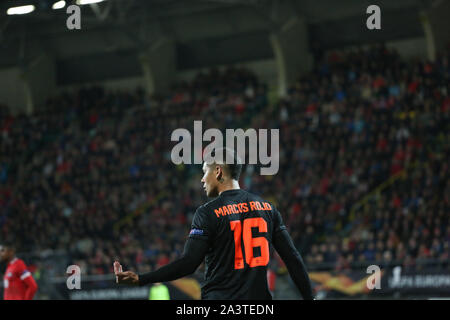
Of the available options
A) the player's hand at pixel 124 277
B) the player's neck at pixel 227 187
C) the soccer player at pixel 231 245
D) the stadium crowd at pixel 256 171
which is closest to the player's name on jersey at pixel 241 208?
the soccer player at pixel 231 245

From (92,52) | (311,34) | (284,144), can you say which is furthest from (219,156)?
(92,52)

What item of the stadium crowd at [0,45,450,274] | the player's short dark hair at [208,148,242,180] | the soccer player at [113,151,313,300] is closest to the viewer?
the soccer player at [113,151,313,300]

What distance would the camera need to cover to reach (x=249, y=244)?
505 cm

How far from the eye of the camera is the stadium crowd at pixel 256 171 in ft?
66.6

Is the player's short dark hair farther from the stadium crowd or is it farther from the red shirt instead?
the stadium crowd

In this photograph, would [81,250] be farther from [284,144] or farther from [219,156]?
[219,156]

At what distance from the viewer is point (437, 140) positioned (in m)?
21.9

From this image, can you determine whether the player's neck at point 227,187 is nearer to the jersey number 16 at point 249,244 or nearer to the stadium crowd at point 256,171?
the jersey number 16 at point 249,244

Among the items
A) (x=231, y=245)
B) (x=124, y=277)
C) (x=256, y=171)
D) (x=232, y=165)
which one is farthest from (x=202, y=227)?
(x=256, y=171)

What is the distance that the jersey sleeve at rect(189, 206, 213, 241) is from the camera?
16.4ft

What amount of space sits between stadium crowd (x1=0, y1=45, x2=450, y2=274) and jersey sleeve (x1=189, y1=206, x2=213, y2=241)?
12.7m

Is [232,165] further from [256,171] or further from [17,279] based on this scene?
[256,171]

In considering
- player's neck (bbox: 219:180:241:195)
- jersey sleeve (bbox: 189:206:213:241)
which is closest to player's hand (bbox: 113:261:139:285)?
jersey sleeve (bbox: 189:206:213:241)

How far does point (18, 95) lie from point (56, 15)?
6.16m
